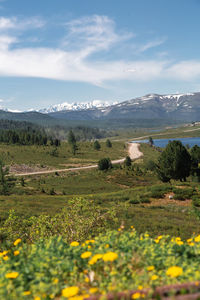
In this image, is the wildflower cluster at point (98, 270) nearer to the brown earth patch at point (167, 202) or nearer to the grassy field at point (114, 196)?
the grassy field at point (114, 196)

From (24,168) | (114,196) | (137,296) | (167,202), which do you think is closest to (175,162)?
(114,196)

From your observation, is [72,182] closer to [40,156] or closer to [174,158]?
[174,158]

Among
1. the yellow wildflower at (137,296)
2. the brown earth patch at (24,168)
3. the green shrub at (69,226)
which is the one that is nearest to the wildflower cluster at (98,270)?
the yellow wildflower at (137,296)

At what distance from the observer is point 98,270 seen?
441cm

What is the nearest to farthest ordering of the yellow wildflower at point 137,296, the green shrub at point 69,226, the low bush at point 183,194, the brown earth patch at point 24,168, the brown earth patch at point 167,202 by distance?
the yellow wildflower at point 137,296, the green shrub at point 69,226, the brown earth patch at point 167,202, the low bush at point 183,194, the brown earth patch at point 24,168

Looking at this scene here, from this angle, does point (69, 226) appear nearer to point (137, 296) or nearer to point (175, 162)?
point (137, 296)

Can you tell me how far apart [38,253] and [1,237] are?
10.3 meters

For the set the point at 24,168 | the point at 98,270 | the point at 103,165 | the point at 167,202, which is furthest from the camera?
the point at 24,168

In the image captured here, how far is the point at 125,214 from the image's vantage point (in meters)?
22.1

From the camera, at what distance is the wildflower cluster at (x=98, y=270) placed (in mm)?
3520

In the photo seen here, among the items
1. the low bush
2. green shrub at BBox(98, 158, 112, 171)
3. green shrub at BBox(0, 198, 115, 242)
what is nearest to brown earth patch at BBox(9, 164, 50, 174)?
green shrub at BBox(98, 158, 112, 171)

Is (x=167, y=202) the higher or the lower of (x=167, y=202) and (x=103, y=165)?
the lower

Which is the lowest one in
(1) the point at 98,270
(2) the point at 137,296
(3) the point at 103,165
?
(3) the point at 103,165

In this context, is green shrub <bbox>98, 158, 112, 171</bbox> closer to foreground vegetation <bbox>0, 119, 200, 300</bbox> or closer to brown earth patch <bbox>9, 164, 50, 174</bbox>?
brown earth patch <bbox>9, 164, 50, 174</bbox>
